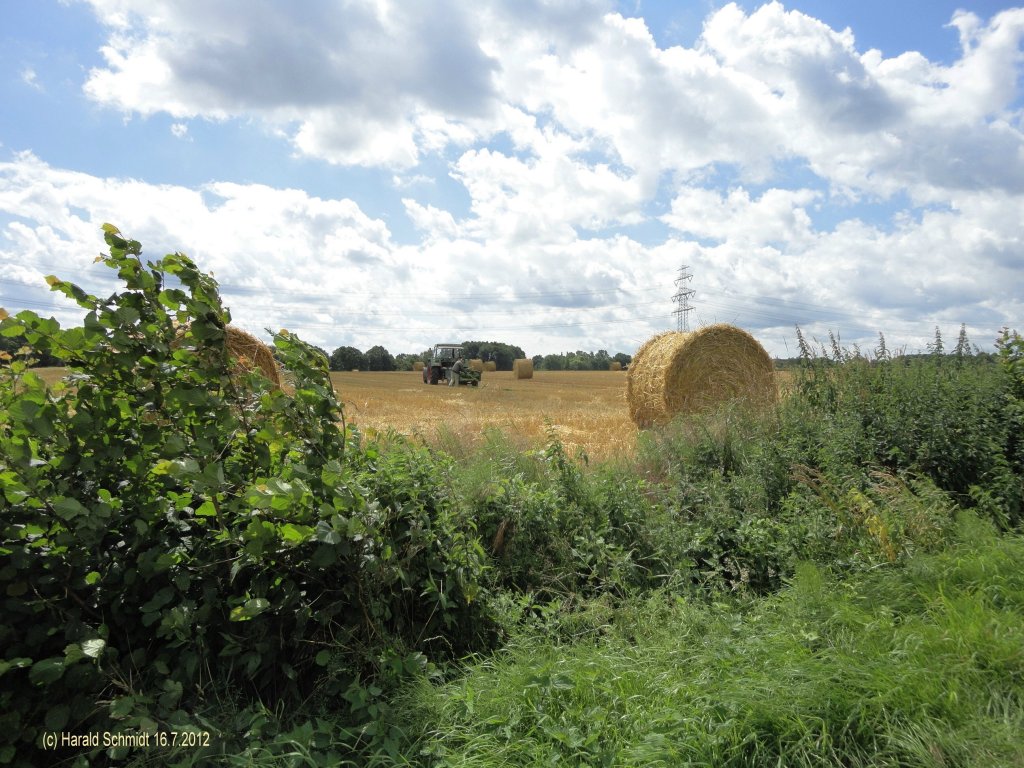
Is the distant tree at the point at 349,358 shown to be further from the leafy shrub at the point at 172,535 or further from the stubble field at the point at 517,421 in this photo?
the leafy shrub at the point at 172,535

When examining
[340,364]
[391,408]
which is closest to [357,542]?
[391,408]

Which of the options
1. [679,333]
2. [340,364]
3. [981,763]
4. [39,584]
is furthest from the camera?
[340,364]

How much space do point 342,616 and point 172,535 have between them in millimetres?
921

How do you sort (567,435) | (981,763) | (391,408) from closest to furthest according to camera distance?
(981,763), (567,435), (391,408)

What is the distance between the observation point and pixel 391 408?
52.9ft

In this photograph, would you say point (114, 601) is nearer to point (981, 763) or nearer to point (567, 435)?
point (981, 763)

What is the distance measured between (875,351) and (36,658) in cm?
847

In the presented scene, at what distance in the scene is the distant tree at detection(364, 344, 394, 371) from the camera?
56.1 meters

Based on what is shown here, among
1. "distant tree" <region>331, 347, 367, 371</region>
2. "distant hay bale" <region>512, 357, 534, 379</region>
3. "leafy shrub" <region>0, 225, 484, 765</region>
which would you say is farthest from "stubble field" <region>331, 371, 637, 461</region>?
"distant tree" <region>331, 347, 367, 371</region>

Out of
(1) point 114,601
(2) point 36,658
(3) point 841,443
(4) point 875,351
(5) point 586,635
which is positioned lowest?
(5) point 586,635

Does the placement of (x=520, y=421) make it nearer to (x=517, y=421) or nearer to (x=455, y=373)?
(x=517, y=421)

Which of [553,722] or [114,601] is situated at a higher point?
[114,601]

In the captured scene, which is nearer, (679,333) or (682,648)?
(682,648)

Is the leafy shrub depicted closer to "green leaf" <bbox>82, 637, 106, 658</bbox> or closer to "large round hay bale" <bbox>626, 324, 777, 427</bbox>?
"green leaf" <bbox>82, 637, 106, 658</bbox>
